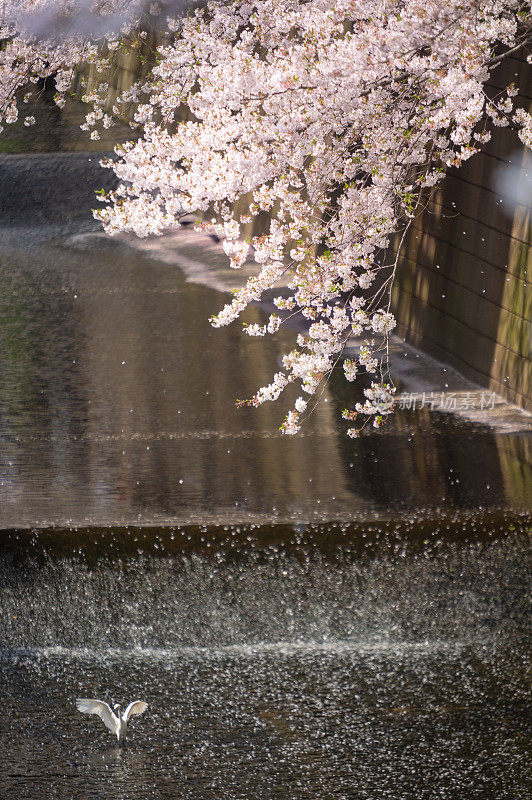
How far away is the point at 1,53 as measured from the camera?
10.0m

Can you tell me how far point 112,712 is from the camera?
4.50 meters

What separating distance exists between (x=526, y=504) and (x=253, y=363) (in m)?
3.56

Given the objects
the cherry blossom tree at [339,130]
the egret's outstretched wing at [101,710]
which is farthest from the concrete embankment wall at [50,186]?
the egret's outstretched wing at [101,710]

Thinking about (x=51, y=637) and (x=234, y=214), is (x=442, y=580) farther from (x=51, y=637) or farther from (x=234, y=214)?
(x=234, y=214)

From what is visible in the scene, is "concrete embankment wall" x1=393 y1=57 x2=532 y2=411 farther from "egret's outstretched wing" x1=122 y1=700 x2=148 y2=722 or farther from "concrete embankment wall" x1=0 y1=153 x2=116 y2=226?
"concrete embankment wall" x1=0 y1=153 x2=116 y2=226

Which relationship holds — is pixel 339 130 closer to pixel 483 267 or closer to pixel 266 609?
pixel 483 267

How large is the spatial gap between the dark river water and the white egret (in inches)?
3.6

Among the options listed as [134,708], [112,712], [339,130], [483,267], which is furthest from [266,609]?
[483,267]

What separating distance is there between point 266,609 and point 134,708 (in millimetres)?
1103

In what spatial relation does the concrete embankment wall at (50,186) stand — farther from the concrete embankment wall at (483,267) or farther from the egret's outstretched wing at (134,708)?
the egret's outstretched wing at (134,708)

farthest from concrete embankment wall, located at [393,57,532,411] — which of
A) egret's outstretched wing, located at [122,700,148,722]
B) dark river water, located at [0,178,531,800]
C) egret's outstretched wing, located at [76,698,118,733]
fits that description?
egret's outstretched wing, located at [76,698,118,733]

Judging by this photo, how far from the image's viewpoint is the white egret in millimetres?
4496

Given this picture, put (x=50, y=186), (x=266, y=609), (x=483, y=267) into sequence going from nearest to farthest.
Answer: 1. (x=266, y=609)
2. (x=483, y=267)
3. (x=50, y=186)

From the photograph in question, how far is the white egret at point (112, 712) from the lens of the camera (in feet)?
14.8
